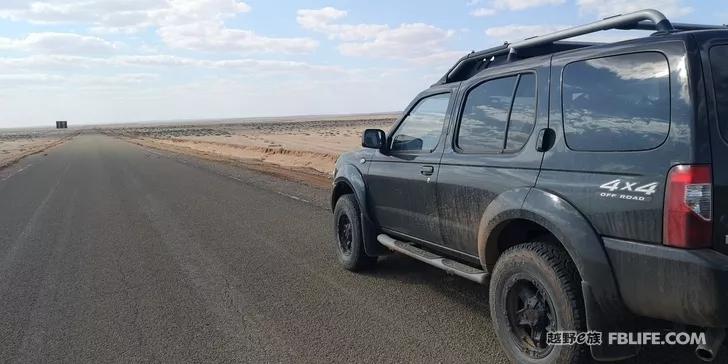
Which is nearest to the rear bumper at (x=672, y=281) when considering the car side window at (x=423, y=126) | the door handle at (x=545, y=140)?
the door handle at (x=545, y=140)

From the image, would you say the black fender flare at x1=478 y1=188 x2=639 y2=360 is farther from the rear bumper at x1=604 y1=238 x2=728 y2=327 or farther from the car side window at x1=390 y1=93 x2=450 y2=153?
the car side window at x1=390 y1=93 x2=450 y2=153

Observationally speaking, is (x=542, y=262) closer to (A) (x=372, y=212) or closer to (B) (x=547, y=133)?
(B) (x=547, y=133)

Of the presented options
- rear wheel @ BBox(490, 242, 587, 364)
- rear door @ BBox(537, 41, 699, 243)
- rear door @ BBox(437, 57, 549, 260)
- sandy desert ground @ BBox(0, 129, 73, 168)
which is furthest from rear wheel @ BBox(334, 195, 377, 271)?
sandy desert ground @ BBox(0, 129, 73, 168)

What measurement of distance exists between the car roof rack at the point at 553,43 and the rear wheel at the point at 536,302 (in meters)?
1.43

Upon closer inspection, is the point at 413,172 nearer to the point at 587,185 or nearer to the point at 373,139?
the point at 373,139

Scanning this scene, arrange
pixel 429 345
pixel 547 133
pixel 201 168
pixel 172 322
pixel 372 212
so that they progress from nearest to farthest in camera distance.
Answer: pixel 547 133, pixel 429 345, pixel 172 322, pixel 372 212, pixel 201 168

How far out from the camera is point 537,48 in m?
4.48

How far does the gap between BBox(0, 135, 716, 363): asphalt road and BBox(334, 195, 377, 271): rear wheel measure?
129mm

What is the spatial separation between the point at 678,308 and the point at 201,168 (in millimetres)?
19279

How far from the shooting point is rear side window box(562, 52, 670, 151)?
120 inches

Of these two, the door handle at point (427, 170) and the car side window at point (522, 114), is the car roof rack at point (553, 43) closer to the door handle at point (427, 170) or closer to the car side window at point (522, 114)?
the car side window at point (522, 114)

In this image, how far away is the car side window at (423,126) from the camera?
16.4 feet

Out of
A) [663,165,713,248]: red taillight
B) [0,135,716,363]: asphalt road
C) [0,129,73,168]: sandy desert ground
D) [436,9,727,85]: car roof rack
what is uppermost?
[436,9,727,85]: car roof rack

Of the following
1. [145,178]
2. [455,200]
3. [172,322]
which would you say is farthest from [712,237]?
[145,178]
